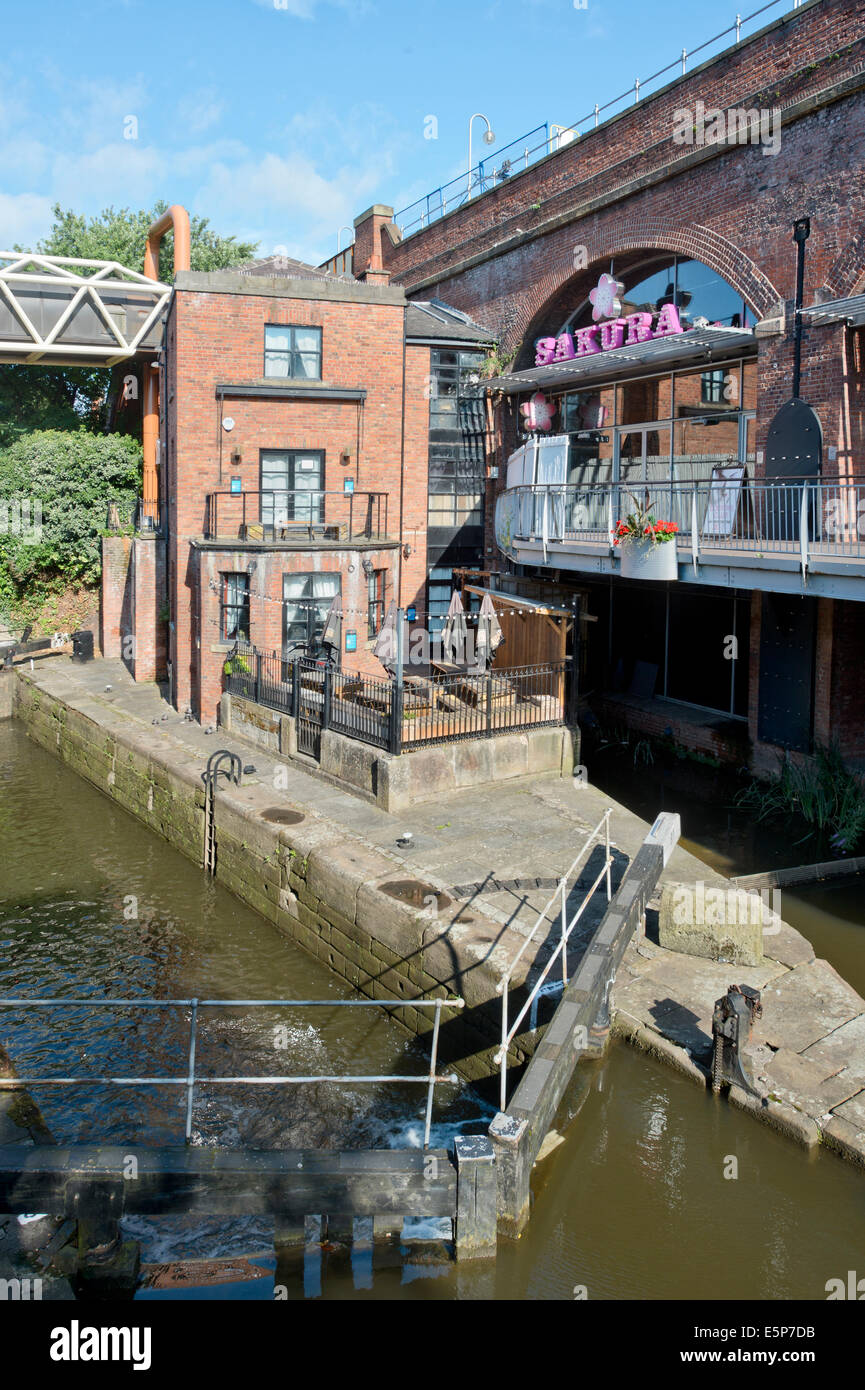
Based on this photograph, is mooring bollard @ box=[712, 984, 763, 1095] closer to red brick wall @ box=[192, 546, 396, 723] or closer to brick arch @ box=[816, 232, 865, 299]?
brick arch @ box=[816, 232, 865, 299]

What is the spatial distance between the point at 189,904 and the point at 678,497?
10.1 m

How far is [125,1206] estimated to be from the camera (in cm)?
625

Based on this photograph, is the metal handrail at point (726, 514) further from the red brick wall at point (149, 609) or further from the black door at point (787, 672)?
the red brick wall at point (149, 609)

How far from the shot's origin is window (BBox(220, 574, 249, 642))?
19312 millimetres

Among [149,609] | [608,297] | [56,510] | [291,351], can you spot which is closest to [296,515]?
[291,351]

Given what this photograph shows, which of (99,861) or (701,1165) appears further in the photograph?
(99,861)

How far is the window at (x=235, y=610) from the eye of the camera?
1931cm

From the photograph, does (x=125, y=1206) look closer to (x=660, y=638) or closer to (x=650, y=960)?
(x=650, y=960)

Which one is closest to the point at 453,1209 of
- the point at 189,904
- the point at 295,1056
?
the point at 295,1056

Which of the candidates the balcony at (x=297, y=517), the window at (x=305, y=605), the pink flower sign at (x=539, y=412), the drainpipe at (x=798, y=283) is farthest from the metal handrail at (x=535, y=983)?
the pink flower sign at (x=539, y=412)

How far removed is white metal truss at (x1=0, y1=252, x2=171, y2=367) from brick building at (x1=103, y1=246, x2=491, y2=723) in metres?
3.85

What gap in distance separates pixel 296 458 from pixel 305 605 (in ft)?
12.6

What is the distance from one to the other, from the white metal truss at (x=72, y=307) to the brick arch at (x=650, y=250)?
9.61 metres

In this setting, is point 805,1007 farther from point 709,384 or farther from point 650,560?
point 709,384
